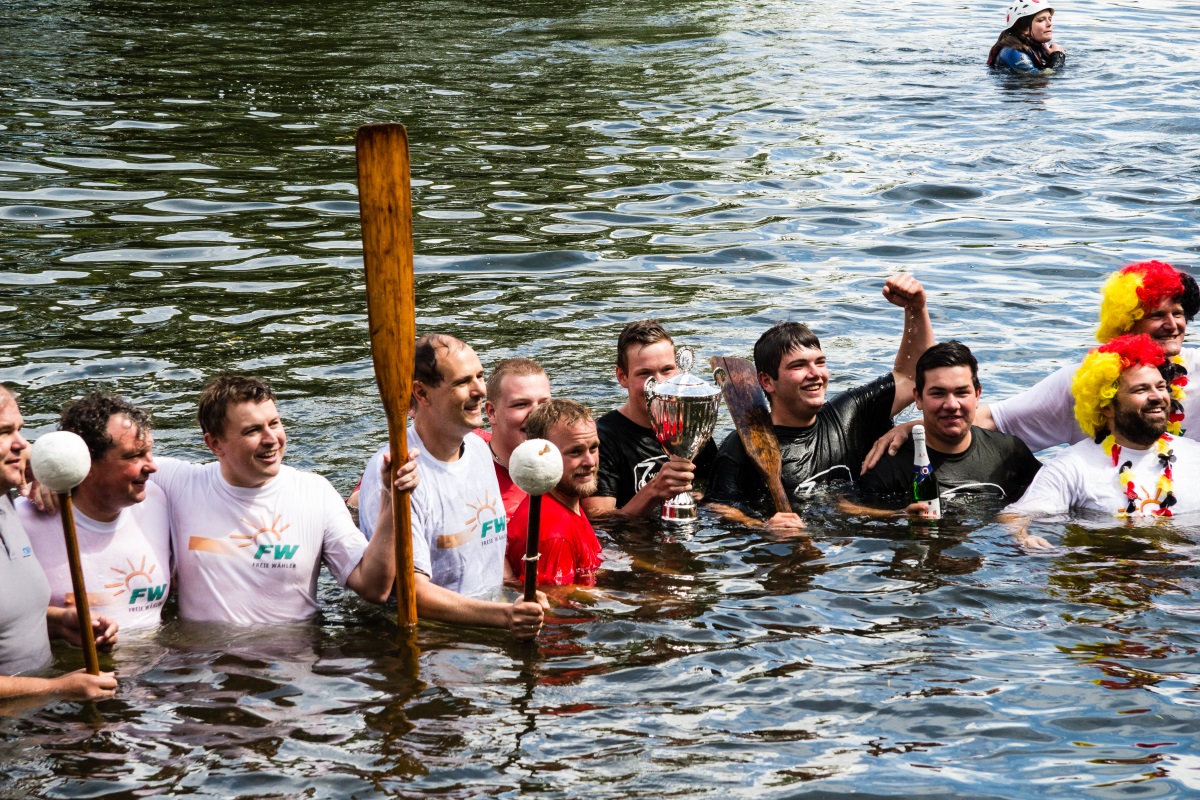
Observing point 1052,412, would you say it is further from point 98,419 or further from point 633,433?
point 98,419

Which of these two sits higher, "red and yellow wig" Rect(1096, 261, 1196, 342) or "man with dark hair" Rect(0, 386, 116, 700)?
"red and yellow wig" Rect(1096, 261, 1196, 342)

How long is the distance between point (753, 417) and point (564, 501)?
2022 mm

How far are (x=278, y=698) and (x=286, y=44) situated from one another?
1998 cm

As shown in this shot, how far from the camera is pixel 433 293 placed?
43.9 feet

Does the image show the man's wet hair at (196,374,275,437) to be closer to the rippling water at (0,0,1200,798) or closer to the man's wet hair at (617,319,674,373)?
the rippling water at (0,0,1200,798)

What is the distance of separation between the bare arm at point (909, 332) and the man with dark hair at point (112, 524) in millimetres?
4938

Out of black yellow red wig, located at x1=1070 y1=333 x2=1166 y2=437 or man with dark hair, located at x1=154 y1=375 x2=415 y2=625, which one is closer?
man with dark hair, located at x1=154 y1=375 x2=415 y2=625

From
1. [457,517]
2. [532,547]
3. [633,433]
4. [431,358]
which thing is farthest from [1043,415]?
[532,547]

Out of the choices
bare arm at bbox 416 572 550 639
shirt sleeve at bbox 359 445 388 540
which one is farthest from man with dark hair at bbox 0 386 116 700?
bare arm at bbox 416 572 550 639

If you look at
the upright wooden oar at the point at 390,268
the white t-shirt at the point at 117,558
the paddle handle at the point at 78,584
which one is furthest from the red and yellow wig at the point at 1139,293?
the paddle handle at the point at 78,584

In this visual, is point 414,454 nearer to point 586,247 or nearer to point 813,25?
point 586,247

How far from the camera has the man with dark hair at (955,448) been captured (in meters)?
8.80

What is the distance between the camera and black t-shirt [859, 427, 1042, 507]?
356 inches

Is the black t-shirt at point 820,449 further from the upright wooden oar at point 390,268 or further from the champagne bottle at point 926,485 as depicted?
the upright wooden oar at point 390,268
